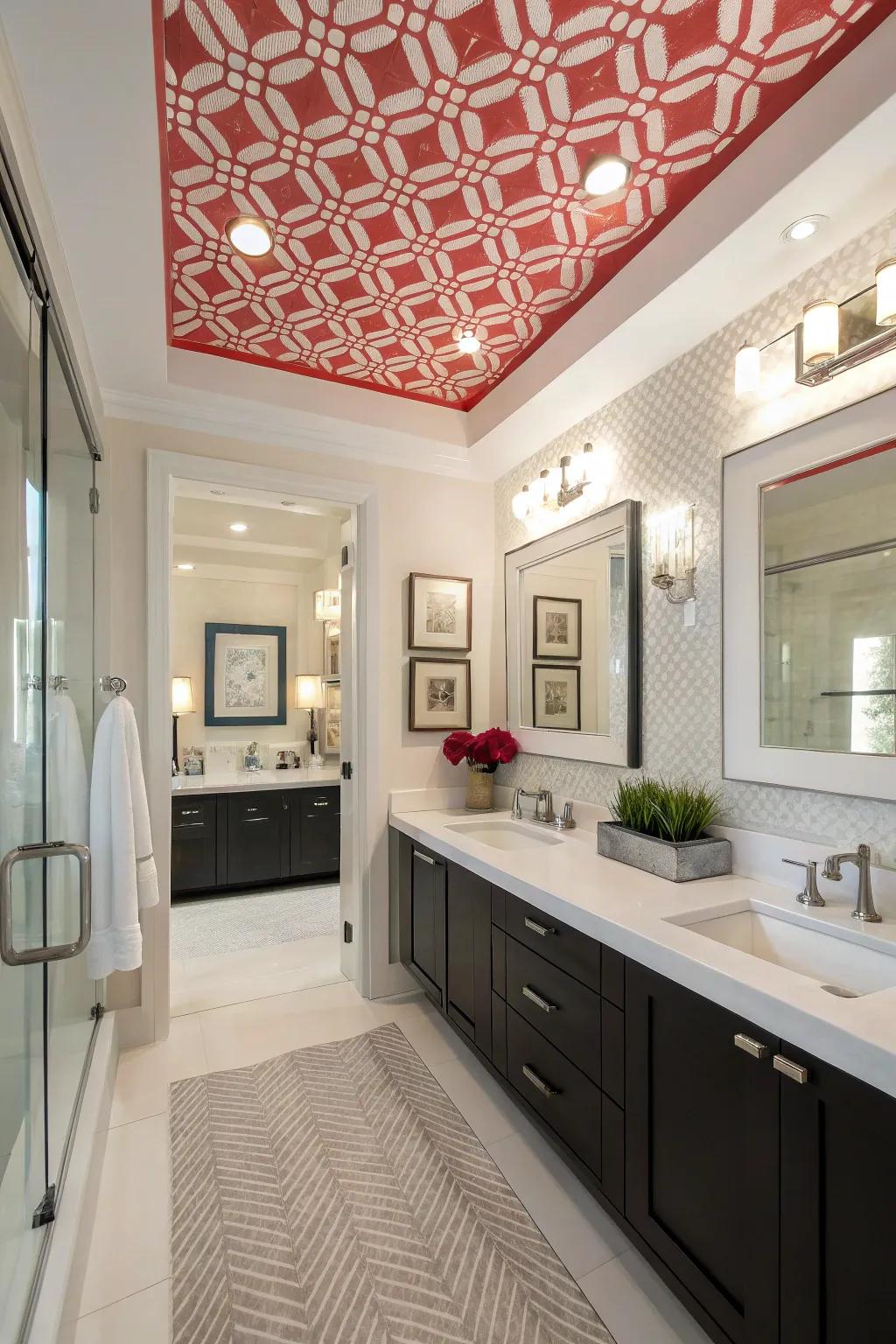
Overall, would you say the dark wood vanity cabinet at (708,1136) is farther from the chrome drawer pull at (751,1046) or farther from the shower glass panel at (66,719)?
the shower glass panel at (66,719)

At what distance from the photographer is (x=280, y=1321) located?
1378mm

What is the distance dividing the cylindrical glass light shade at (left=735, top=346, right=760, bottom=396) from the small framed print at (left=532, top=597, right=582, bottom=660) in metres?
0.99

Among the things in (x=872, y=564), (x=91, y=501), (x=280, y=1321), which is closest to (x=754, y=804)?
(x=872, y=564)

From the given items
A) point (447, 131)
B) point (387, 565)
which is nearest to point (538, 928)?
point (387, 565)

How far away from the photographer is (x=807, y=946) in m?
1.47

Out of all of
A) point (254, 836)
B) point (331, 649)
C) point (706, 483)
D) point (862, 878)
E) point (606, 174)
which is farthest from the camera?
point (331, 649)

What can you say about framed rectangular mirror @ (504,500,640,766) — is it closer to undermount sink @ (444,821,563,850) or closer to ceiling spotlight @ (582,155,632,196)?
undermount sink @ (444,821,563,850)

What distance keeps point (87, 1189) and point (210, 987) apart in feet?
4.57

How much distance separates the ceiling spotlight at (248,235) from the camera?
5.79 ft

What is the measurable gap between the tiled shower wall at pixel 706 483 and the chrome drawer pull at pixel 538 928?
624 mm

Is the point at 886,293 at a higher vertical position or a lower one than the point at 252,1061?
higher

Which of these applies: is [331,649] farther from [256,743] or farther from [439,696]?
[439,696]

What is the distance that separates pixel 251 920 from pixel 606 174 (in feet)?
12.6

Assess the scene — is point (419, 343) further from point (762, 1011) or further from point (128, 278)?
point (762, 1011)
